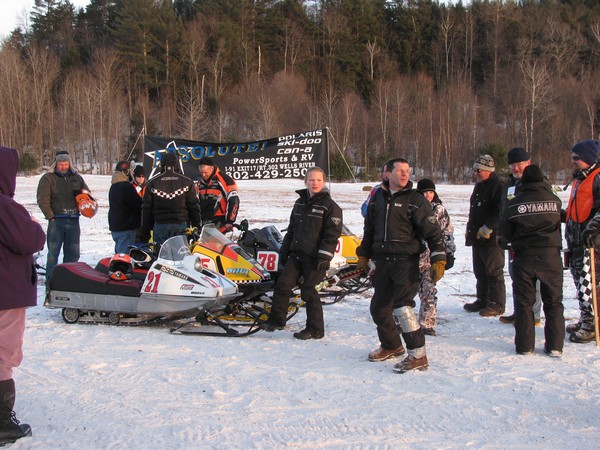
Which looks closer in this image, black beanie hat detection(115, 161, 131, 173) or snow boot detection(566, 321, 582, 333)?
snow boot detection(566, 321, 582, 333)

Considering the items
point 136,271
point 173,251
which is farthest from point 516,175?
point 136,271

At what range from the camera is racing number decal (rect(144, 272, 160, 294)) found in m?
5.93

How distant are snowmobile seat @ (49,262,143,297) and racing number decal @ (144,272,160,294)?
16 cm

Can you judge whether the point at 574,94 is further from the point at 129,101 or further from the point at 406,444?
the point at 406,444

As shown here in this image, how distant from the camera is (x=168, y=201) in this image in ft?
→ 22.3

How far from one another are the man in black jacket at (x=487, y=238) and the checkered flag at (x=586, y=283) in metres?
1.23

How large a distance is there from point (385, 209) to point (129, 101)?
49.9m

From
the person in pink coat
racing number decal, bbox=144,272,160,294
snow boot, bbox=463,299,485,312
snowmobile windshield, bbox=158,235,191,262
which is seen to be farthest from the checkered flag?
the person in pink coat

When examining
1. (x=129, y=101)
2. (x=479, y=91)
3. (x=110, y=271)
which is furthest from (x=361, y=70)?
(x=110, y=271)

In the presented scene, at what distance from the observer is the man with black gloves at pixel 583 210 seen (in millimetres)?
5395

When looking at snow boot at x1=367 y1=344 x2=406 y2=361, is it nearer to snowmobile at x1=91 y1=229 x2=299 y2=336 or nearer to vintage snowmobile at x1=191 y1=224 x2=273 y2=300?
snowmobile at x1=91 y1=229 x2=299 y2=336

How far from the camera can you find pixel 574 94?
44.3m

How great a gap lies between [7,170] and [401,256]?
2864 mm

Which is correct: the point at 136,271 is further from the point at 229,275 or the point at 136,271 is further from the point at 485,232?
the point at 485,232
